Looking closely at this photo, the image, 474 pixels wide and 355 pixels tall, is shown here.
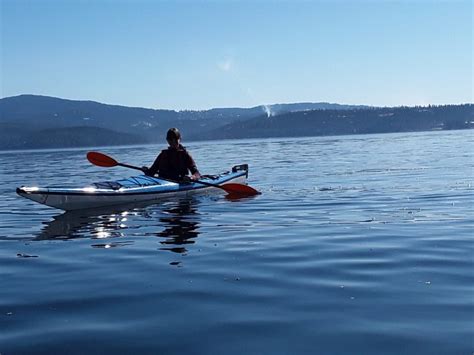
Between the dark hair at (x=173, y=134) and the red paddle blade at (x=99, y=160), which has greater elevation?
the dark hair at (x=173, y=134)

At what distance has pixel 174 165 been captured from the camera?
14.9 m

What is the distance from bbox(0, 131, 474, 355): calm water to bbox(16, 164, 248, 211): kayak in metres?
0.46

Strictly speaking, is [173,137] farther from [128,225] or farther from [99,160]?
[128,225]

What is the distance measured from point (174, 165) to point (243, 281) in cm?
903

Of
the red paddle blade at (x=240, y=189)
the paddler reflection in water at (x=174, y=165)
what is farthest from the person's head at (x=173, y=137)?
the red paddle blade at (x=240, y=189)

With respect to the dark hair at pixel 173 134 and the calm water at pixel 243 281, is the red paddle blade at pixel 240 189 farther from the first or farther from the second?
the calm water at pixel 243 281

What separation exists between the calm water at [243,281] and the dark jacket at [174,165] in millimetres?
2809

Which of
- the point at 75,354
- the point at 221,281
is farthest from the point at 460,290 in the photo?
the point at 75,354

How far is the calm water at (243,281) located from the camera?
14.5 ft

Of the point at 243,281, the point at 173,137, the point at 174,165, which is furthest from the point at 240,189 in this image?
the point at 243,281

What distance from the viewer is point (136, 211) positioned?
41.2 feet

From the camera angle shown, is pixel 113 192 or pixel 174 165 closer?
pixel 113 192

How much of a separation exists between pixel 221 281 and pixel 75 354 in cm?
224

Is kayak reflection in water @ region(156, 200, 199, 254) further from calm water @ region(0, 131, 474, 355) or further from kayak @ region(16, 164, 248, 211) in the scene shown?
Result: kayak @ region(16, 164, 248, 211)
